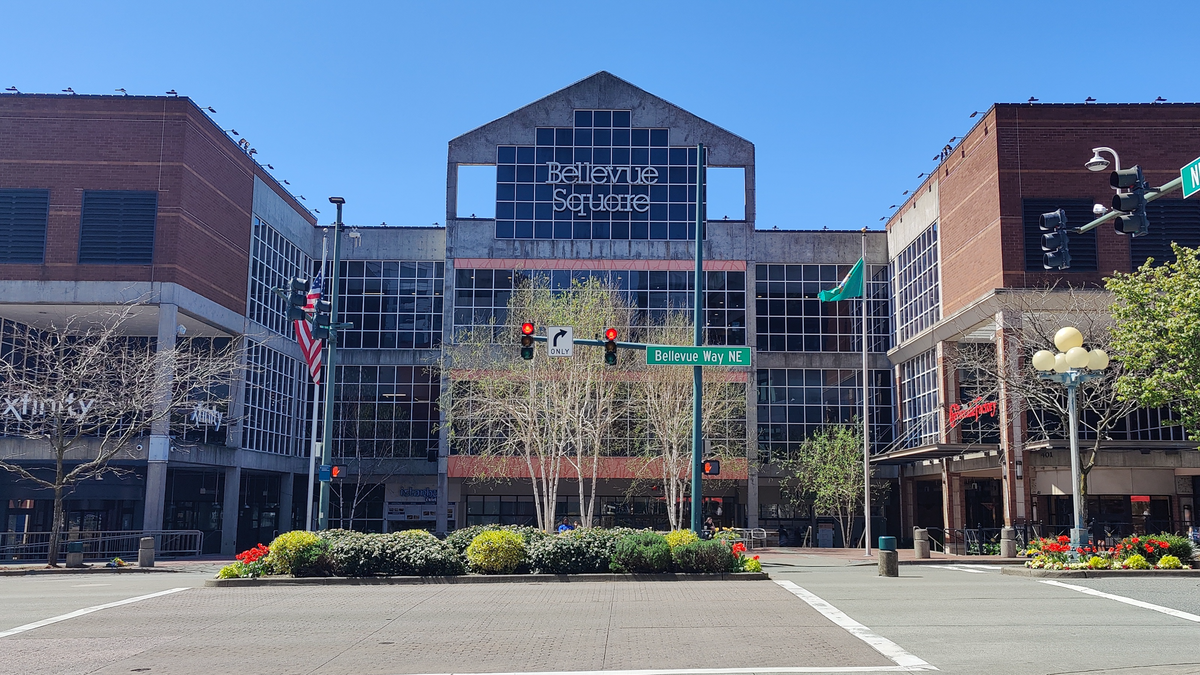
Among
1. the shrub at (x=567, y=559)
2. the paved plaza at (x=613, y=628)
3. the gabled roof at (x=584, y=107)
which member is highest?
the gabled roof at (x=584, y=107)

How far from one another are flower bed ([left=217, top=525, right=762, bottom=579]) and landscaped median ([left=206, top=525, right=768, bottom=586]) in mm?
20

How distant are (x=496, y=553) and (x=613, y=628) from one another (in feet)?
26.6

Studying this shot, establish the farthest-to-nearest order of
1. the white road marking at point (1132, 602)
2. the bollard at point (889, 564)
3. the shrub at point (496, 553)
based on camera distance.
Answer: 1. the bollard at point (889, 564)
2. the shrub at point (496, 553)
3. the white road marking at point (1132, 602)

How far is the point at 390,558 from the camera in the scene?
73.9ft

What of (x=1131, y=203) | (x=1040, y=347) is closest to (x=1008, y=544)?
(x=1040, y=347)

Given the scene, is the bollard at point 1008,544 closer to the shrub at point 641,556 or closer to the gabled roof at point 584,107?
the shrub at point 641,556

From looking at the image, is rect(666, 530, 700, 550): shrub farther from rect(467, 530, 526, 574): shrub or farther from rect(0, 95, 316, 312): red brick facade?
rect(0, 95, 316, 312): red brick facade

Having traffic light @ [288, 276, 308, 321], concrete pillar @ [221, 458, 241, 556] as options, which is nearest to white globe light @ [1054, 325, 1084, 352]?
traffic light @ [288, 276, 308, 321]

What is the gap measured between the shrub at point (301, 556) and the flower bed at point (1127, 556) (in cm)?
1667

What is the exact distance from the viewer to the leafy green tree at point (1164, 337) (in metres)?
25.4

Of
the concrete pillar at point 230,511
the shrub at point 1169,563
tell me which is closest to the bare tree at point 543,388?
the concrete pillar at point 230,511

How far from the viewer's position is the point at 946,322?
134 feet

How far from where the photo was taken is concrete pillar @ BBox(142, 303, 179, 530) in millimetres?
37031

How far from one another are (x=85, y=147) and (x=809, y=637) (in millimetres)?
35235
